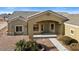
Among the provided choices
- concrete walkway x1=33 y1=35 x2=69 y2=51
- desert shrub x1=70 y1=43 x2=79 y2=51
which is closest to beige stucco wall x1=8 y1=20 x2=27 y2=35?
concrete walkway x1=33 y1=35 x2=69 y2=51

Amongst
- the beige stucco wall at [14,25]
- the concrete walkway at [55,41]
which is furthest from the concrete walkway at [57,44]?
the beige stucco wall at [14,25]

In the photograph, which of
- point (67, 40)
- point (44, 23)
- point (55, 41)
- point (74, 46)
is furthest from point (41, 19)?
point (74, 46)

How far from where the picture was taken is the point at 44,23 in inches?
81.0

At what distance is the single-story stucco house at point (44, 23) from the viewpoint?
1.95 m

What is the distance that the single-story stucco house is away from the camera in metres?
1.95

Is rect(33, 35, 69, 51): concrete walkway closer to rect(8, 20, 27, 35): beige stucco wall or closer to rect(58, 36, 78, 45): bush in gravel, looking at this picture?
rect(58, 36, 78, 45): bush in gravel

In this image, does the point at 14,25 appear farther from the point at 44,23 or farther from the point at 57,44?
the point at 57,44

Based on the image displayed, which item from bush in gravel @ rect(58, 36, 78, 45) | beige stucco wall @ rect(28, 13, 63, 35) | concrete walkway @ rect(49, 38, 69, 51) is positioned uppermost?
beige stucco wall @ rect(28, 13, 63, 35)

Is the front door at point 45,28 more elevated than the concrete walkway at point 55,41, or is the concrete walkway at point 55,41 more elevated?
the front door at point 45,28

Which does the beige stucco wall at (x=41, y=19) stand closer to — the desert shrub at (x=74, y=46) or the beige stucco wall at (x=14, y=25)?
the beige stucco wall at (x=14, y=25)

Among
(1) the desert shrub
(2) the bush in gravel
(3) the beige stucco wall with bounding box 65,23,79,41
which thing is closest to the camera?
(1) the desert shrub

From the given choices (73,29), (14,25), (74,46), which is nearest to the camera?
(74,46)
